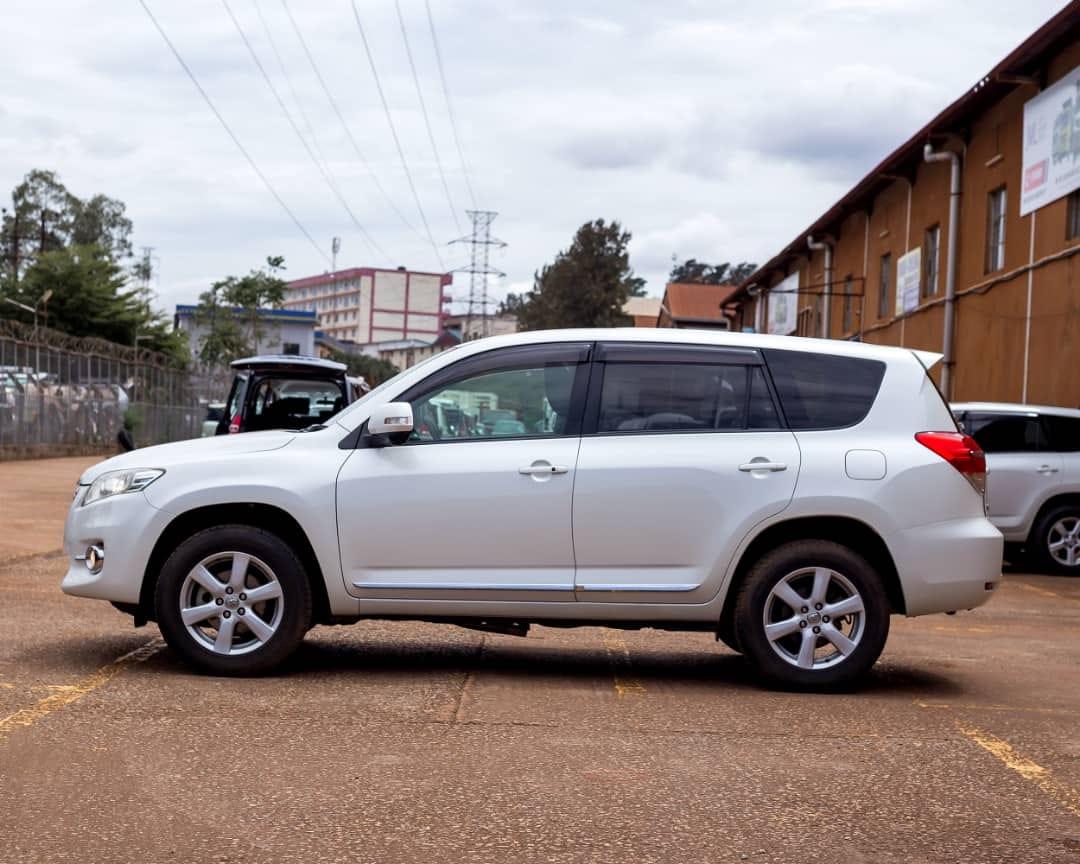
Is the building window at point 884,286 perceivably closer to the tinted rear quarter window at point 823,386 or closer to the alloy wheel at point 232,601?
the tinted rear quarter window at point 823,386

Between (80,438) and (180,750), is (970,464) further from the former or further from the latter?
(80,438)

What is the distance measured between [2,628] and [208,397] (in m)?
40.2

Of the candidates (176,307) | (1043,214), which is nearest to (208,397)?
(1043,214)

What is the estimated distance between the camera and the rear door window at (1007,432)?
14492 millimetres

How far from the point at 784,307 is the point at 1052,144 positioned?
81.2 feet

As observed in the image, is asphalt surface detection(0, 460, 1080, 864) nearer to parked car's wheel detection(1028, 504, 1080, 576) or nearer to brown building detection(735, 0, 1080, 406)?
parked car's wheel detection(1028, 504, 1080, 576)

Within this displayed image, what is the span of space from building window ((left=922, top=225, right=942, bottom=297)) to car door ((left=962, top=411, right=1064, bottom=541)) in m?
12.9

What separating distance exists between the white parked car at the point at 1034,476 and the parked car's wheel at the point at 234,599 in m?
9.37

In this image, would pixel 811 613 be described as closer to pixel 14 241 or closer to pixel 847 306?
pixel 847 306

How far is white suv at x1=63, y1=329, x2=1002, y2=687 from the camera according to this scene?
6.69 m

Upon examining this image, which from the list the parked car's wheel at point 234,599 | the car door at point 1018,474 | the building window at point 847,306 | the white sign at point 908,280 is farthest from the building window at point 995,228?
the parked car's wheel at point 234,599

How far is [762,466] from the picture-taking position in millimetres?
6723

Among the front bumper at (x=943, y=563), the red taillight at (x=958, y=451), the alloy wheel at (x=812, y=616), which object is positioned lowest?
the alloy wheel at (x=812, y=616)

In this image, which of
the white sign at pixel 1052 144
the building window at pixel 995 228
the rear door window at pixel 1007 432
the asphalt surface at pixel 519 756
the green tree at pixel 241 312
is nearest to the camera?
the asphalt surface at pixel 519 756
